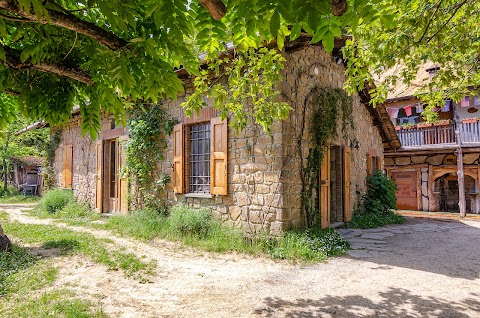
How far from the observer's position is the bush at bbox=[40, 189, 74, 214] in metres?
10.1

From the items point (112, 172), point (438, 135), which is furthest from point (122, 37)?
point (438, 135)

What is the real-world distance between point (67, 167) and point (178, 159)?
21.2 feet

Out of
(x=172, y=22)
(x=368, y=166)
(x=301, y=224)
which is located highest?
(x=172, y=22)

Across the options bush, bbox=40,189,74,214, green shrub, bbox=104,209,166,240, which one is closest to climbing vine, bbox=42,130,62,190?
bush, bbox=40,189,74,214

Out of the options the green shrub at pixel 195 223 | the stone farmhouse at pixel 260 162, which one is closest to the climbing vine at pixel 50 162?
the stone farmhouse at pixel 260 162

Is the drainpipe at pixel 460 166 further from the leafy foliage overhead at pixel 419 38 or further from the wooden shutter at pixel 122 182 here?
the wooden shutter at pixel 122 182

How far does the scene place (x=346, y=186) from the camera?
776 cm

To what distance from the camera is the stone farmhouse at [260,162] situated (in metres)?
5.64

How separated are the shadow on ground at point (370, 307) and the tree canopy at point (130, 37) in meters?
2.35

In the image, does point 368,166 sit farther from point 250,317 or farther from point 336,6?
point 336,6

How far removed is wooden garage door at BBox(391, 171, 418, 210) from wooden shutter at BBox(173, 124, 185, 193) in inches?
455

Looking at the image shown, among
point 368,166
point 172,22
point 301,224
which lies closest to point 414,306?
point 301,224

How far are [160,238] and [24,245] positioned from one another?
229cm

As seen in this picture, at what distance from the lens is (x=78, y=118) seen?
10.4m
